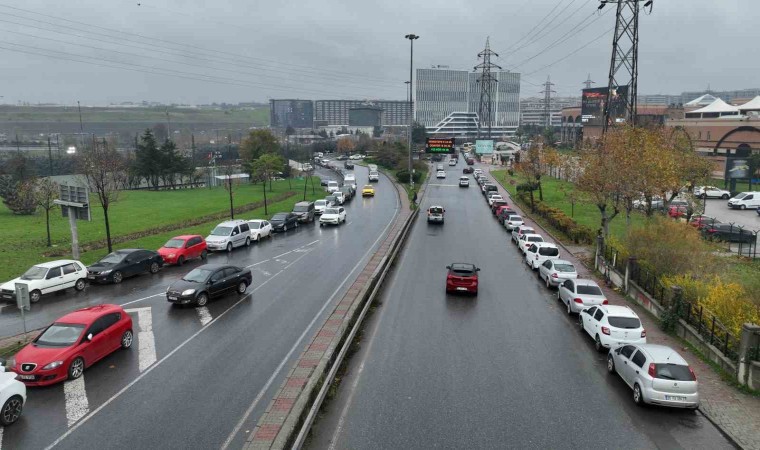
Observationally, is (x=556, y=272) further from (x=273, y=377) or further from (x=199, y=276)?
(x=199, y=276)

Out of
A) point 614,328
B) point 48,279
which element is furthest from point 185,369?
point 614,328

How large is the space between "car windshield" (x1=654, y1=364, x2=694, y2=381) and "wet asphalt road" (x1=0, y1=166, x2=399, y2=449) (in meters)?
9.56

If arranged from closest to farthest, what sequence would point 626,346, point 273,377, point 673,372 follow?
point 673,372
point 273,377
point 626,346

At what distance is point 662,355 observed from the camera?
14.0m

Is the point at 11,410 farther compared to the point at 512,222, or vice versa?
the point at 512,222

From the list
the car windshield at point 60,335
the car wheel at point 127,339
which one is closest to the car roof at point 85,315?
the car windshield at point 60,335

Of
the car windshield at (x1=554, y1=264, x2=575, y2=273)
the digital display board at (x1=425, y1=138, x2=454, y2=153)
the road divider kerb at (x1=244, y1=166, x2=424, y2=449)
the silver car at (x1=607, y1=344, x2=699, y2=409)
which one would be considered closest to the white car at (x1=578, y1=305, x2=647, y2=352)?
the silver car at (x1=607, y1=344, x2=699, y2=409)

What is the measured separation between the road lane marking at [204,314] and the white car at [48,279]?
6.72m

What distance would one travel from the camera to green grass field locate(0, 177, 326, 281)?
2973cm

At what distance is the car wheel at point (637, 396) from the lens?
13555 millimetres

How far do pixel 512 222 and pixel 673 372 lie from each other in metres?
29.0

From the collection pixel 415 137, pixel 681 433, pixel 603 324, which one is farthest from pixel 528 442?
pixel 415 137

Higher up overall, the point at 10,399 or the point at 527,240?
the point at 10,399

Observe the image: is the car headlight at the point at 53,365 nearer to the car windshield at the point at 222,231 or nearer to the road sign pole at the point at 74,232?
the road sign pole at the point at 74,232
